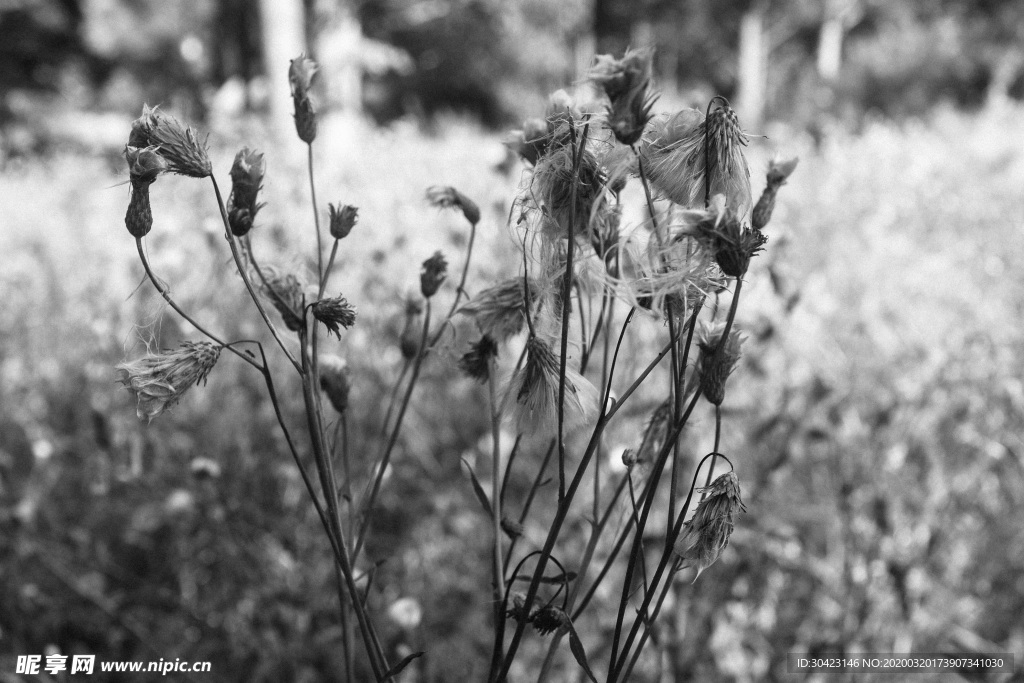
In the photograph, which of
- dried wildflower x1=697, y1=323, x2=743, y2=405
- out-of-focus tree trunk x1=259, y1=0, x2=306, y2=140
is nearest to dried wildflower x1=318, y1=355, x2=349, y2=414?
dried wildflower x1=697, y1=323, x2=743, y2=405

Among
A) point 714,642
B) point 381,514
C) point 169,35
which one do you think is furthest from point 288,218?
point 169,35

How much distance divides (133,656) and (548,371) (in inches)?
48.6

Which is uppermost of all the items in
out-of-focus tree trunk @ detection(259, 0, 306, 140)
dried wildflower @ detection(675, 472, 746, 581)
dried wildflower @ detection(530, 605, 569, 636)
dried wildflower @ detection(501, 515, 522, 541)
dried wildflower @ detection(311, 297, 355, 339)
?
out-of-focus tree trunk @ detection(259, 0, 306, 140)

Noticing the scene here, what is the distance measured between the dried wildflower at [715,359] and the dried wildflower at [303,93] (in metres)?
0.42

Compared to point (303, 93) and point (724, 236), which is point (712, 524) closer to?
point (724, 236)

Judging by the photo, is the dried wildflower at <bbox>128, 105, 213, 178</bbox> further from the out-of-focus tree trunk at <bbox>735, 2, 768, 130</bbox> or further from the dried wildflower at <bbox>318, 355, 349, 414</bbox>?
the out-of-focus tree trunk at <bbox>735, 2, 768, 130</bbox>

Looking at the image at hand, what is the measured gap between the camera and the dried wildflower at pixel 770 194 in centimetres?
69

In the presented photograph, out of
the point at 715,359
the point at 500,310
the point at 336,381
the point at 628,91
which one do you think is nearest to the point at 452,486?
the point at 336,381

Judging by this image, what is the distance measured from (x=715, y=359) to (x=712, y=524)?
131 mm

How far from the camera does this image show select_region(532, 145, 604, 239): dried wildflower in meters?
0.65

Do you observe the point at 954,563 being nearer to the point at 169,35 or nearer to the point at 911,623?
the point at 911,623

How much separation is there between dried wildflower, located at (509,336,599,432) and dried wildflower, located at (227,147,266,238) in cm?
27

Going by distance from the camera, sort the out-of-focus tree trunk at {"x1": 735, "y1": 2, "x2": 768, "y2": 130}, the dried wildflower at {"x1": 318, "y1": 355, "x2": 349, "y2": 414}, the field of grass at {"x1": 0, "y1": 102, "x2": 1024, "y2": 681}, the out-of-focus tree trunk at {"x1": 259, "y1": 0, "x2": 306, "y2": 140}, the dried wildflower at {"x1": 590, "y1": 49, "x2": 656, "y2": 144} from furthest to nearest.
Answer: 1. the out-of-focus tree trunk at {"x1": 735, "y1": 2, "x2": 768, "y2": 130}
2. the out-of-focus tree trunk at {"x1": 259, "y1": 0, "x2": 306, "y2": 140}
3. the field of grass at {"x1": 0, "y1": 102, "x2": 1024, "y2": 681}
4. the dried wildflower at {"x1": 318, "y1": 355, "x2": 349, "y2": 414}
5. the dried wildflower at {"x1": 590, "y1": 49, "x2": 656, "y2": 144}

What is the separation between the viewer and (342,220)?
2.48 ft
